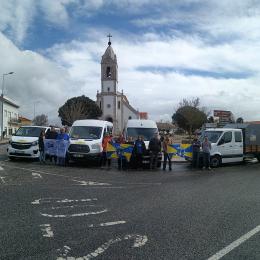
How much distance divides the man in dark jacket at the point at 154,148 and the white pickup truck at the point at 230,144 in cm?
307

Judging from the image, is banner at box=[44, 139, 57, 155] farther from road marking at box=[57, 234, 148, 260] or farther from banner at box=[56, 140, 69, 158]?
road marking at box=[57, 234, 148, 260]

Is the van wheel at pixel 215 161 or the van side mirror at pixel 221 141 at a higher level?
the van side mirror at pixel 221 141

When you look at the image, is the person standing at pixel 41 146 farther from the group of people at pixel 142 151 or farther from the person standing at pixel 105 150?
the person standing at pixel 105 150

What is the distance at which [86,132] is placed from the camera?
18984 mm

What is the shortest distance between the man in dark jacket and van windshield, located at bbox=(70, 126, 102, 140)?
302 cm

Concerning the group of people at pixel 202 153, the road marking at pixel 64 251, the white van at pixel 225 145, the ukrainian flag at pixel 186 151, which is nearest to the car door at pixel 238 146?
the white van at pixel 225 145

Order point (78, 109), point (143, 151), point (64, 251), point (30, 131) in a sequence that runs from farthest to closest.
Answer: point (78, 109), point (30, 131), point (143, 151), point (64, 251)

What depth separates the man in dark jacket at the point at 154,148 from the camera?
16969 mm

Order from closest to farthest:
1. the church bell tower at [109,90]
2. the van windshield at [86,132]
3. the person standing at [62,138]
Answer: the person standing at [62,138]
the van windshield at [86,132]
the church bell tower at [109,90]

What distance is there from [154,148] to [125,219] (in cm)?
995

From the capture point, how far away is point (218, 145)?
1864 cm

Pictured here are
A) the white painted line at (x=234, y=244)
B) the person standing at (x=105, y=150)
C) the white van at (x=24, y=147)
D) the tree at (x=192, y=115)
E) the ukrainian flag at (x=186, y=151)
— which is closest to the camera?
the white painted line at (x=234, y=244)

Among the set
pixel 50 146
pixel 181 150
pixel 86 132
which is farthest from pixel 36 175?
pixel 181 150

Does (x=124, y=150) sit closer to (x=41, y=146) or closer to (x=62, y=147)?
(x=62, y=147)
